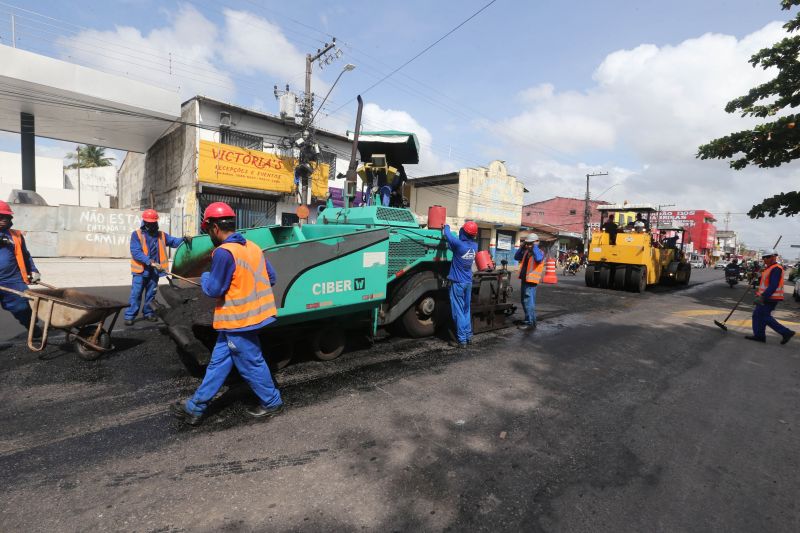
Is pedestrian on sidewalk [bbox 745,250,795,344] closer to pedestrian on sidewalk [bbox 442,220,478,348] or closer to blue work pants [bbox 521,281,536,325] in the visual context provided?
blue work pants [bbox 521,281,536,325]

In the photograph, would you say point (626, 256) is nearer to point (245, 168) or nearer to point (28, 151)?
point (245, 168)

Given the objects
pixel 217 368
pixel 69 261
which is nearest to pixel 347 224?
pixel 217 368

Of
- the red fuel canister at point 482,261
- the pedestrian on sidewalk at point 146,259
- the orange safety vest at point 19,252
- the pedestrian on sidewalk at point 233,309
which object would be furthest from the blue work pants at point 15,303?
the red fuel canister at point 482,261

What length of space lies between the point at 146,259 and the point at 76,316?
152 centimetres

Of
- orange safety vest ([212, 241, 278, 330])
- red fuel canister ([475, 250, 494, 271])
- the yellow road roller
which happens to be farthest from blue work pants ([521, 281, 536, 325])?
the yellow road roller

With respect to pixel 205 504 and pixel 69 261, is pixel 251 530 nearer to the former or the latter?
pixel 205 504

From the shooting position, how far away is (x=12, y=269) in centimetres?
409

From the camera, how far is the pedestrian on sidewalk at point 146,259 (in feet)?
17.2

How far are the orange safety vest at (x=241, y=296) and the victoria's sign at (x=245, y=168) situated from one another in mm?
13221

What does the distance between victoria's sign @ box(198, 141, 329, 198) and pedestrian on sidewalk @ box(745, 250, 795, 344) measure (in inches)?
586

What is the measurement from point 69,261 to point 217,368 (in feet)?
39.4

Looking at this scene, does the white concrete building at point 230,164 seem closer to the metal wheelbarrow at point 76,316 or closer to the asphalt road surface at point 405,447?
the metal wheelbarrow at point 76,316

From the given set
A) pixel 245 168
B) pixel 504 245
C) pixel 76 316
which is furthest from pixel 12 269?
pixel 504 245

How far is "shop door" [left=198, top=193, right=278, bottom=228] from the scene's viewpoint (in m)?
15.2
